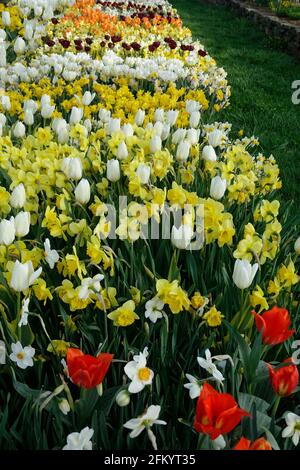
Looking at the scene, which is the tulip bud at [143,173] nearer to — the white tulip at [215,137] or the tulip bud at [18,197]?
the tulip bud at [18,197]

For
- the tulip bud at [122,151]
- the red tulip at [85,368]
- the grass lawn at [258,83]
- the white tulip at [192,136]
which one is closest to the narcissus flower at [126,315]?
the red tulip at [85,368]

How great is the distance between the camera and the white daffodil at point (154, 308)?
173 cm

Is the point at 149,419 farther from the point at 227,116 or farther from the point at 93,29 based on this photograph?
the point at 93,29

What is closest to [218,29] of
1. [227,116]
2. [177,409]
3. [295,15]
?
[295,15]

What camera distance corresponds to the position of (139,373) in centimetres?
148

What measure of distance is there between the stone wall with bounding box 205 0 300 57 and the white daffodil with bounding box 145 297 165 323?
8207 mm

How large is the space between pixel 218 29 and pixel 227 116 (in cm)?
683

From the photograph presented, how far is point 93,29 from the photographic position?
289 inches

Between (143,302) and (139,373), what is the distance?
415 mm

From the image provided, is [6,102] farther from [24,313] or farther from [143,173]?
[24,313]

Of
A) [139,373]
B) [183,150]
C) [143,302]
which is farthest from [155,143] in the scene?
[139,373]

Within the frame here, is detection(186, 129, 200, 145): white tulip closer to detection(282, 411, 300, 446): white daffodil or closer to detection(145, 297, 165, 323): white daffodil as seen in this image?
detection(145, 297, 165, 323): white daffodil

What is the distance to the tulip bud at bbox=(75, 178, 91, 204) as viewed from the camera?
7.20ft

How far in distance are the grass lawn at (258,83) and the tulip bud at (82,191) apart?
173 centimetres
